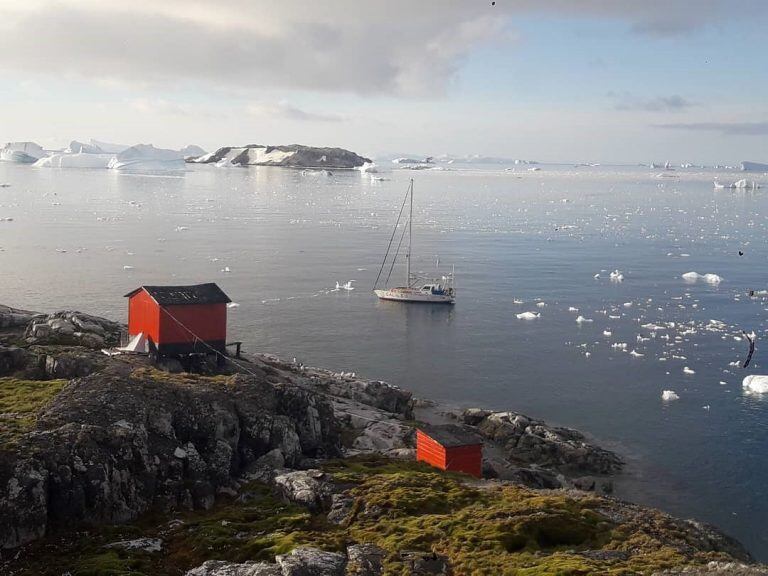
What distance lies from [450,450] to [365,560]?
28.3 feet

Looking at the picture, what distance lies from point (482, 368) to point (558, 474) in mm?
13353

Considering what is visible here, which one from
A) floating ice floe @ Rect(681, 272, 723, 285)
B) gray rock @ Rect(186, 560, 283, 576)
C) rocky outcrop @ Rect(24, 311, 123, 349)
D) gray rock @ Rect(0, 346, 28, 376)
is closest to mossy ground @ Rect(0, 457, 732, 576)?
gray rock @ Rect(186, 560, 283, 576)

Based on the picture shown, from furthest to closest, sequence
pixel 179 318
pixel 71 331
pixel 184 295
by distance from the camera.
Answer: pixel 71 331
pixel 184 295
pixel 179 318

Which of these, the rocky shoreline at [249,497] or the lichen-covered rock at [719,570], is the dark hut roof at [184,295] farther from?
the lichen-covered rock at [719,570]

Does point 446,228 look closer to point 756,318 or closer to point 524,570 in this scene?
point 756,318

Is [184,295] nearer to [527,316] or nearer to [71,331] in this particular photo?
[71,331]

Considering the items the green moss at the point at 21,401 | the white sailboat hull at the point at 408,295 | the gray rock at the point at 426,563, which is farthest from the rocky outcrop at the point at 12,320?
the white sailboat hull at the point at 408,295

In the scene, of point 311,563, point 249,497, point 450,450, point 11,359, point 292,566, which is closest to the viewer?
point 292,566

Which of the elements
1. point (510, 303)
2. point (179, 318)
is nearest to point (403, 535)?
point (179, 318)

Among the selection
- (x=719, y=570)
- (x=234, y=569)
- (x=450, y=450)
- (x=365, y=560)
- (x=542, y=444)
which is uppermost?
(x=719, y=570)

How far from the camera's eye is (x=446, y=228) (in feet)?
317

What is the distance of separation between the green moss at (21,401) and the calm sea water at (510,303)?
19.6 meters

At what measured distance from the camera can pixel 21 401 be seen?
20.9 meters

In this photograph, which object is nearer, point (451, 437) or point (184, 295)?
point (451, 437)
